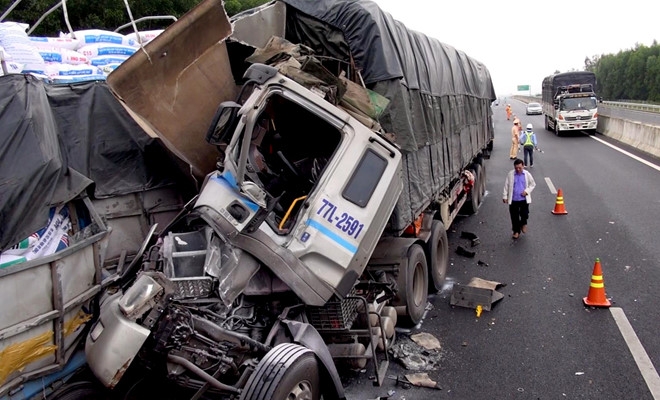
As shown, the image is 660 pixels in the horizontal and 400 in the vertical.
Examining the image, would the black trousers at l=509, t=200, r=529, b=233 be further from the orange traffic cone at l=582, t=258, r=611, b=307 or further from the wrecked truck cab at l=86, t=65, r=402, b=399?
the wrecked truck cab at l=86, t=65, r=402, b=399

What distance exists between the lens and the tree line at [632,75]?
56.9 m

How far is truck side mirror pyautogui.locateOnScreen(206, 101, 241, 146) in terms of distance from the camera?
13.7ft

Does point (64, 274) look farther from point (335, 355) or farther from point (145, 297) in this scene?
point (335, 355)

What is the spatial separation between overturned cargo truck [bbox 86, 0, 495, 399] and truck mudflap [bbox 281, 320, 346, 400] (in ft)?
0.04

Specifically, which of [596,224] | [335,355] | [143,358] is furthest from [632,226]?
[143,358]

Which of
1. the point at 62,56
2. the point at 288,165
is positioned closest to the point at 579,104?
the point at 288,165

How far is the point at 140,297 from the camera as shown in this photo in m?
3.51

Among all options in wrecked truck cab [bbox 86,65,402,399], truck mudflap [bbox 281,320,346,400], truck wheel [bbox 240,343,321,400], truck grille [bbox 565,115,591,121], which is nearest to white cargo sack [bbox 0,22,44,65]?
wrecked truck cab [bbox 86,65,402,399]

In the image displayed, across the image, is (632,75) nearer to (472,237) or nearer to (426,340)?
(472,237)

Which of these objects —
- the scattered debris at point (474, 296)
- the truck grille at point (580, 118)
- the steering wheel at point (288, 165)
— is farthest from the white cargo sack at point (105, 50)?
the truck grille at point (580, 118)

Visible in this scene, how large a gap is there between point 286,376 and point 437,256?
4503 millimetres

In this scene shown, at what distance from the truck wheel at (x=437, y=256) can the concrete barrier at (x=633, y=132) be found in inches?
563

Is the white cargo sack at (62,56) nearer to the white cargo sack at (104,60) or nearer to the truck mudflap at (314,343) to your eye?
the white cargo sack at (104,60)

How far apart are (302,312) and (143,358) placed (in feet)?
4.39
